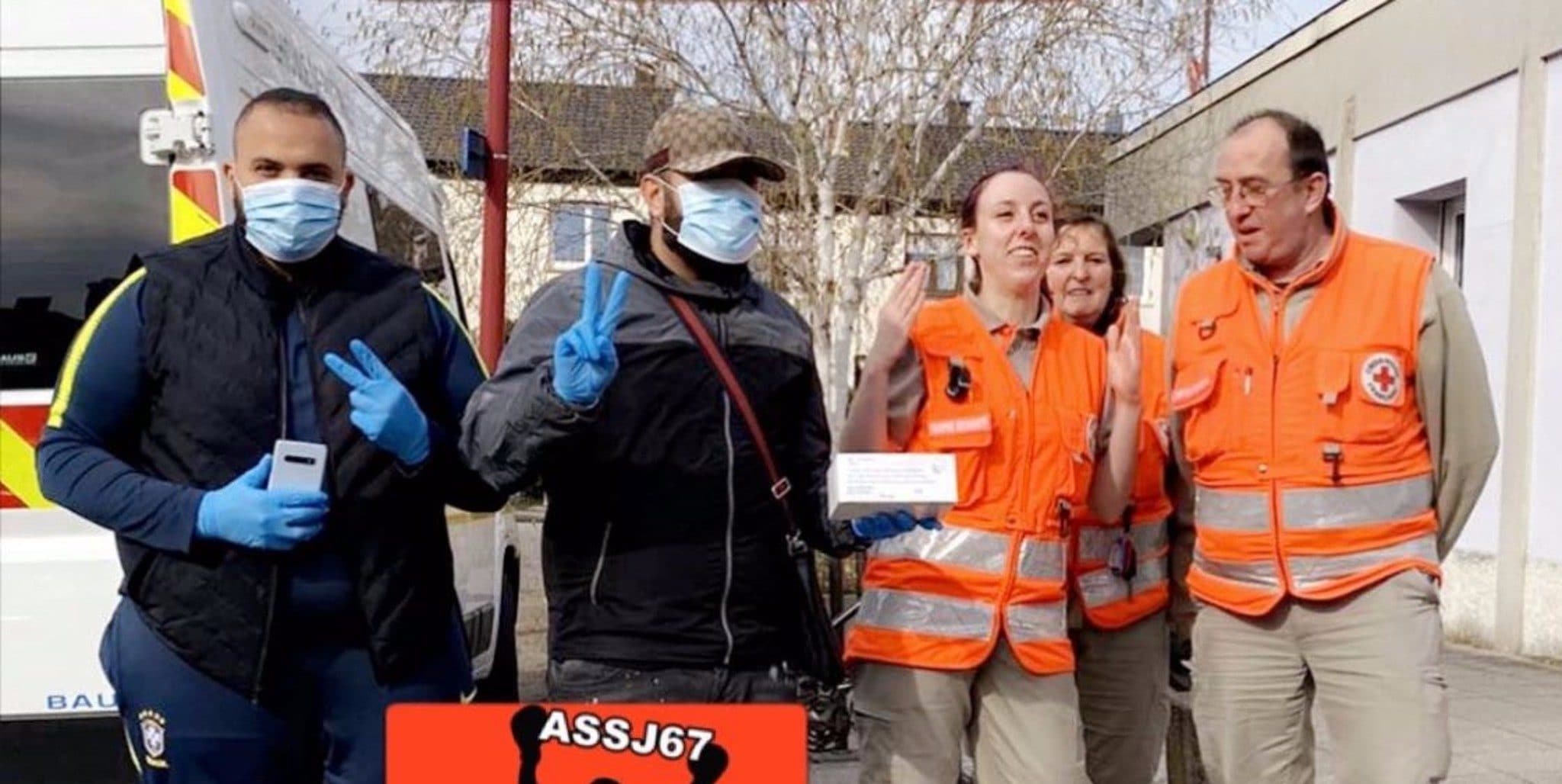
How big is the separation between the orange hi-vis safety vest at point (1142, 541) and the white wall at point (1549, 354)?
19.1ft

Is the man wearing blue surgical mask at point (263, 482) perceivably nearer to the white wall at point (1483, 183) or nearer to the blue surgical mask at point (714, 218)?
the blue surgical mask at point (714, 218)

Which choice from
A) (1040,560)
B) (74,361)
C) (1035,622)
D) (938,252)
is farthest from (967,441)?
(938,252)

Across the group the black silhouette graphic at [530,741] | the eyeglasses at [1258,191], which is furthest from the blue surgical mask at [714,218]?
the eyeglasses at [1258,191]

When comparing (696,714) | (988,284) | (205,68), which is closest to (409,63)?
(205,68)

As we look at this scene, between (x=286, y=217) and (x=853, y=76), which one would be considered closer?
(x=286, y=217)

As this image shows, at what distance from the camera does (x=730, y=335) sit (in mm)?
2646

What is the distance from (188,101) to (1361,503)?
306cm

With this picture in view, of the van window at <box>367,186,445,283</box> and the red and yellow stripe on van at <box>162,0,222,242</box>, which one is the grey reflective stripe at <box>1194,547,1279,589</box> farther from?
the van window at <box>367,186,445,283</box>

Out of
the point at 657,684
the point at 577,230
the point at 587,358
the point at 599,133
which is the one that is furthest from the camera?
the point at 577,230

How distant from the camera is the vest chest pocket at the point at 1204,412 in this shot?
3236 mm

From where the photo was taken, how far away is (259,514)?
2.39m

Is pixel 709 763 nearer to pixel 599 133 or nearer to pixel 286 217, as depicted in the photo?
pixel 286 217

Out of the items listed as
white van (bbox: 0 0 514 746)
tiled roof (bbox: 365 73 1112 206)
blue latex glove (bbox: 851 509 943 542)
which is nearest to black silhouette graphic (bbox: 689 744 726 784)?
blue latex glove (bbox: 851 509 943 542)

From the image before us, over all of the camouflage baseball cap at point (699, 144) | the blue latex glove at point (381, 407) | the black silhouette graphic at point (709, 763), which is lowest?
the black silhouette graphic at point (709, 763)
